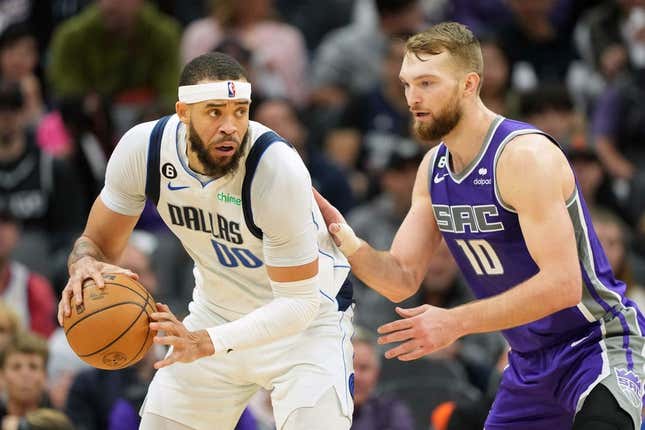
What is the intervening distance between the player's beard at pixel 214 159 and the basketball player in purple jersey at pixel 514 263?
741mm

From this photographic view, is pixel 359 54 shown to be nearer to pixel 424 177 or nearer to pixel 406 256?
pixel 424 177

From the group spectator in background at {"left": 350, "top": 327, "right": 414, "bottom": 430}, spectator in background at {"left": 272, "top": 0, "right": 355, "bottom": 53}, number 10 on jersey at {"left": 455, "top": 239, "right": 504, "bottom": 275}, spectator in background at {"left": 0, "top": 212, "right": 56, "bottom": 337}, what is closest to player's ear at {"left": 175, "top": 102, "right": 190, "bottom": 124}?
number 10 on jersey at {"left": 455, "top": 239, "right": 504, "bottom": 275}

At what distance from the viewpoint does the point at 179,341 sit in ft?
18.0

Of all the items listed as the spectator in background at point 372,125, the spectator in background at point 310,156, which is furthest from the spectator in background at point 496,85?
the spectator in background at point 310,156

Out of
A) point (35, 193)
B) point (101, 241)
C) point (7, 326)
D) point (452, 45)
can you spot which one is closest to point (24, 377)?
point (7, 326)

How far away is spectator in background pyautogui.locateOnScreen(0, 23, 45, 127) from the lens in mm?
11992

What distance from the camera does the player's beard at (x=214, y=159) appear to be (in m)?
5.79

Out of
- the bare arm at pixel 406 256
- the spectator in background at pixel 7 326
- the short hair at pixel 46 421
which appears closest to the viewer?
the bare arm at pixel 406 256

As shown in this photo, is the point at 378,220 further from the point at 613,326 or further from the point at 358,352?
the point at 613,326

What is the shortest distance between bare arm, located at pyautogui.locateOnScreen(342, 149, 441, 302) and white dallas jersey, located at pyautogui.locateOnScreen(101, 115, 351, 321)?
14 centimetres

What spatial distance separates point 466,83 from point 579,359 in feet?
4.83

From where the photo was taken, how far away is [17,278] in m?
10.2

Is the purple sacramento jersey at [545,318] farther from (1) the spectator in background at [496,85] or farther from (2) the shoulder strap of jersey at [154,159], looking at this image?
(1) the spectator in background at [496,85]

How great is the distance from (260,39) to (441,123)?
255 inches
